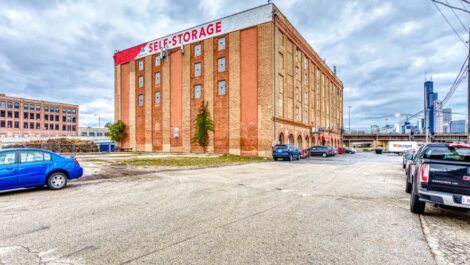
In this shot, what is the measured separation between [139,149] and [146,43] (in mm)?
16157

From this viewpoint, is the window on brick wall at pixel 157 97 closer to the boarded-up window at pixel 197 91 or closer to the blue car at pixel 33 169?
the boarded-up window at pixel 197 91

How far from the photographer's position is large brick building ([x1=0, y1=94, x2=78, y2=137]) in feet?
290

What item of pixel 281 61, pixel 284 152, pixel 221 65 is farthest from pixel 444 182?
pixel 221 65

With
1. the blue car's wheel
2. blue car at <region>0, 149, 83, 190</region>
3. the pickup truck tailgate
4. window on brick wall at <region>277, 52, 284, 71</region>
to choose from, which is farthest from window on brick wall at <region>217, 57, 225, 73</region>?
the pickup truck tailgate

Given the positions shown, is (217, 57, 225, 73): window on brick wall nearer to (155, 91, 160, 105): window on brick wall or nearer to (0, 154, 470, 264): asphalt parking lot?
(155, 91, 160, 105): window on brick wall

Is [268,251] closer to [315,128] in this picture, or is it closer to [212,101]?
[212,101]

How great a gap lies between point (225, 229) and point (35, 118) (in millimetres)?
112901

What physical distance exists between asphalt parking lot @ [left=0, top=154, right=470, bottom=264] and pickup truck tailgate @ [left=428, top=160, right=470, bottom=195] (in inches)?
28.9

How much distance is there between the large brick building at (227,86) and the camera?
30.6 metres

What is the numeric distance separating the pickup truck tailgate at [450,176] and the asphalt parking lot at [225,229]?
0.73 meters

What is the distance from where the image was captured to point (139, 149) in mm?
43031

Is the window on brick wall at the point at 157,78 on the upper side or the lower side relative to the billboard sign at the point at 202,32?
lower

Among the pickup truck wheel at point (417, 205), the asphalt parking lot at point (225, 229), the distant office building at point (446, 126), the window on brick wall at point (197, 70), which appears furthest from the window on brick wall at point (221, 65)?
the distant office building at point (446, 126)

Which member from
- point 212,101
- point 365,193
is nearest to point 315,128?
point 212,101
